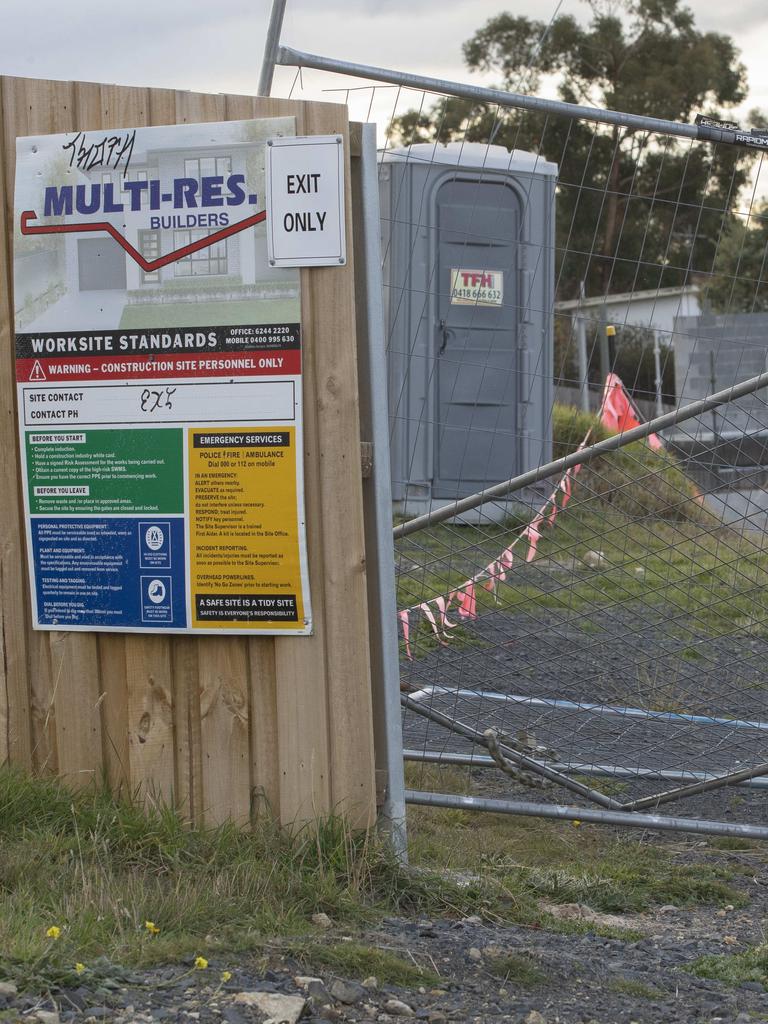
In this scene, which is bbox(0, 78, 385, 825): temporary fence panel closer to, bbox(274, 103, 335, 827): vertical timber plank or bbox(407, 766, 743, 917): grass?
bbox(274, 103, 335, 827): vertical timber plank

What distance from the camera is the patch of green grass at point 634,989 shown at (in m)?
3.16

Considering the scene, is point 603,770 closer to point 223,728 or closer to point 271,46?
→ point 223,728

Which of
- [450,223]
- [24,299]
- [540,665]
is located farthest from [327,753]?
[450,223]

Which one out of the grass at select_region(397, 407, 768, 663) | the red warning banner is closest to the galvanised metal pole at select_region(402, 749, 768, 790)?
the grass at select_region(397, 407, 768, 663)

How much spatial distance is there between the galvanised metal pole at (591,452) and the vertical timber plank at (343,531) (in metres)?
0.85

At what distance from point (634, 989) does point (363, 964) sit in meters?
0.68

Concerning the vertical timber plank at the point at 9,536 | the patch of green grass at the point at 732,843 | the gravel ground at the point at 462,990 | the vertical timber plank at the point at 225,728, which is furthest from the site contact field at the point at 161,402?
the patch of green grass at the point at 732,843

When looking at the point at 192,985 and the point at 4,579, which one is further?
the point at 4,579

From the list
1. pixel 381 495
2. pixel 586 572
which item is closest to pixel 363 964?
pixel 381 495

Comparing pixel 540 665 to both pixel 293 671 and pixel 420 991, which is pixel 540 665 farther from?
pixel 420 991

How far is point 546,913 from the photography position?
3.74m

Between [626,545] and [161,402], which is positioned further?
[626,545]

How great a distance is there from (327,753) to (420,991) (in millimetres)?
886

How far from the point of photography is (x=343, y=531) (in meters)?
3.72
